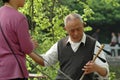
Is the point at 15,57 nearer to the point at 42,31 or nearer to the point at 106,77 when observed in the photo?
the point at 106,77

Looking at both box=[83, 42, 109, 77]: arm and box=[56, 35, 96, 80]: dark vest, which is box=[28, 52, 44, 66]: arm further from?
box=[83, 42, 109, 77]: arm

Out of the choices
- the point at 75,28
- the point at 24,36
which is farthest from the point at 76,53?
the point at 24,36

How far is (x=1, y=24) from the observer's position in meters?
3.70

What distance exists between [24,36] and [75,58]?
86cm

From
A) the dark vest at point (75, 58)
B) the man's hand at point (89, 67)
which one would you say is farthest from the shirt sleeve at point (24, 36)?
the dark vest at point (75, 58)

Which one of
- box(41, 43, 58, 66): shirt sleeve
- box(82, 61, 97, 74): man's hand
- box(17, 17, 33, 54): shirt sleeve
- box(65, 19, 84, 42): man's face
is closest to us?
box(17, 17, 33, 54): shirt sleeve

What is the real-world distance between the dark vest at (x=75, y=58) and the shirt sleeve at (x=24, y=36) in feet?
2.44

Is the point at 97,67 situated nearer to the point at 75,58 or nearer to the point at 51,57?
the point at 75,58

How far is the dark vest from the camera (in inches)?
172

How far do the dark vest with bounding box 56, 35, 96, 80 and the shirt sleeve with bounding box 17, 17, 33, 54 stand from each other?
29.3 inches

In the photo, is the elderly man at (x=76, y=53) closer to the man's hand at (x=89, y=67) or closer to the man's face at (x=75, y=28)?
the man's face at (x=75, y=28)

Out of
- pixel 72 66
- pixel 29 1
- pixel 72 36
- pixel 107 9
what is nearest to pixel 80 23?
pixel 72 36

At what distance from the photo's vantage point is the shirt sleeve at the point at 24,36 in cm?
366

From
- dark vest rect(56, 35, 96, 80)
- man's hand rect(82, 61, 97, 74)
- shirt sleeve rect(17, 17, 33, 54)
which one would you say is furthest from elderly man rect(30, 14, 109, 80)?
shirt sleeve rect(17, 17, 33, 54)
